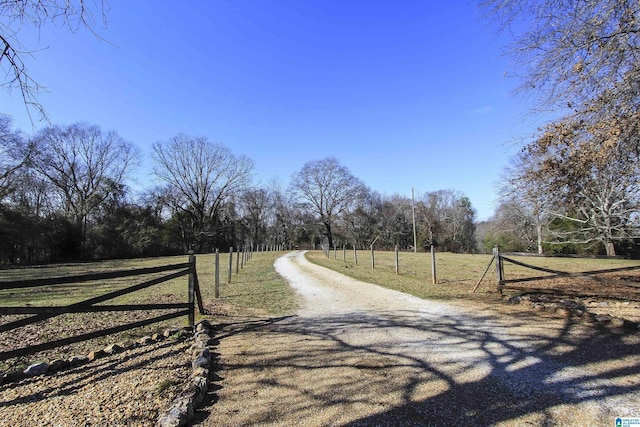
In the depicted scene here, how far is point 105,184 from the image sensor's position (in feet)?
140

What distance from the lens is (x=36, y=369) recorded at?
14.0ft

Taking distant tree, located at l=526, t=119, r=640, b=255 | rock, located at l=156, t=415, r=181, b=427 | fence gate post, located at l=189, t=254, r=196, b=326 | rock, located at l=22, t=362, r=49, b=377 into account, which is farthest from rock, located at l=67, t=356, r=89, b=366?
distant tree, located at l=526, t=119, r=640, b=255

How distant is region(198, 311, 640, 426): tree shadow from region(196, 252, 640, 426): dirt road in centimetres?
1

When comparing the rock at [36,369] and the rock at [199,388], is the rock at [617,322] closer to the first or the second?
the rock at [199,388]

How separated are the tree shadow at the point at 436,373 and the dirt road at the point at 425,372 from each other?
0.04 ft

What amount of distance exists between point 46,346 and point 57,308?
0.49 metres

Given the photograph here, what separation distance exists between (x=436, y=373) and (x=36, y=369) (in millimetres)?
4955

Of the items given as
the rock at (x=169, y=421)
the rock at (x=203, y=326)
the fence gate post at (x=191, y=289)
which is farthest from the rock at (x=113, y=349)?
the rock at (x=169, y=421)

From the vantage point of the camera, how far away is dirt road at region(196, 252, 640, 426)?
2.97 meters

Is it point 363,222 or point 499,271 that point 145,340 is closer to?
point 499,271

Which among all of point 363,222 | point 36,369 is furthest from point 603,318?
point 363,222

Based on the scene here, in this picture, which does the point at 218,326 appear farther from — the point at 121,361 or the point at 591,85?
the point at 591,85

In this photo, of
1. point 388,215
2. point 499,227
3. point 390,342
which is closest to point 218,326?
point 390,342

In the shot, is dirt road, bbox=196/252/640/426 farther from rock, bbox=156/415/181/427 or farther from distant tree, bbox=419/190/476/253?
distant tree, bbox=419/190/476/253
